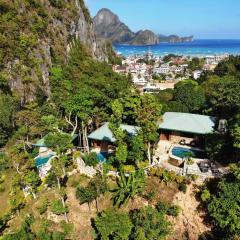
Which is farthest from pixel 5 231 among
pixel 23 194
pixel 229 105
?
pixel 229 105

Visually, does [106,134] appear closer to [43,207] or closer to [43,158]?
[43,158]

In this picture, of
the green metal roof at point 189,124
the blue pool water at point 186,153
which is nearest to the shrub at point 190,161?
the blue pool water at point 186,153

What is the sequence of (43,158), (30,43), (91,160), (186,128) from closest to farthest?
(91,160), (186,128), (43,158), (30,43)

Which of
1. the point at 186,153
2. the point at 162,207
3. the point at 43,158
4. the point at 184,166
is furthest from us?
the point at 43,158

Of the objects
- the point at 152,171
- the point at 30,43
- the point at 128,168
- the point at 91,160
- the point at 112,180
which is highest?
the point at 30,43

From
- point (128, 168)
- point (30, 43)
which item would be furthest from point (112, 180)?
point (30, 43)

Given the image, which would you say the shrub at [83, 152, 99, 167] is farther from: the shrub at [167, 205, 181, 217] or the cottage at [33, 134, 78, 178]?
the shrub at [167, 205, 181, 217]
